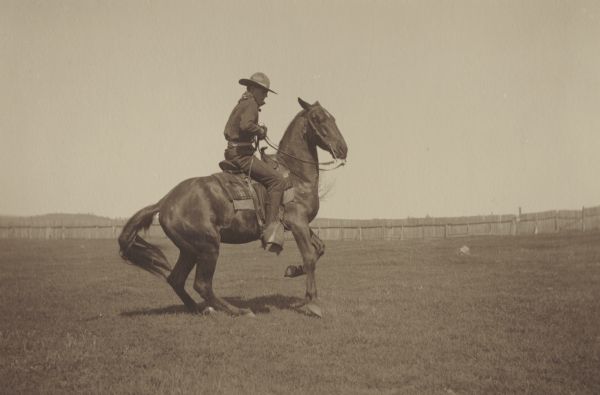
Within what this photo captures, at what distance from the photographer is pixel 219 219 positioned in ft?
32.9

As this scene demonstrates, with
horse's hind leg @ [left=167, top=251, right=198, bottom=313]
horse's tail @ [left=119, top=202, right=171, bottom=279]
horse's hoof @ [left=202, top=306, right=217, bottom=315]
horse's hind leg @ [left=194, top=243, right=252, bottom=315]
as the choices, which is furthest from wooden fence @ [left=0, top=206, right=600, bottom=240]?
horse's hind leg @ [left=194, top=243, right=252, bottom=315]

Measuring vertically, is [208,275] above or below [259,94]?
below

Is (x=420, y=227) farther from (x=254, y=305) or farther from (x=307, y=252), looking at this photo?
(x=307, y=252)

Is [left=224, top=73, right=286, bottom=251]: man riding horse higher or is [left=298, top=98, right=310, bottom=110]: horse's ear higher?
[left=298, top=98, right=310, bottom=110]: horse's ear

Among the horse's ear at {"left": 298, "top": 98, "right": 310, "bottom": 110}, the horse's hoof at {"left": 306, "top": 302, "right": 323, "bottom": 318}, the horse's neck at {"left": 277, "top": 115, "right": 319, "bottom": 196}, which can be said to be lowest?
the horse's hoof at {"left": 306, "top": 302, "right": 323, "bottom": 318}

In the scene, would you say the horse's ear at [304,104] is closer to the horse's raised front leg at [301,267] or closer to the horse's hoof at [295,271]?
the horse's raised front leg at [301,267]

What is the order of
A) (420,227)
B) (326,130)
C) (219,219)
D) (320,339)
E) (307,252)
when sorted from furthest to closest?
(420,227), (326,130), (307,252), (219,219), (320,339)

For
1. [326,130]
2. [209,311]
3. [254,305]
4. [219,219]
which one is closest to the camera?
[219,219]

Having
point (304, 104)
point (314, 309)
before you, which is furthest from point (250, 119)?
point (314, 309)

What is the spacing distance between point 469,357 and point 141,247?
19.7 feet

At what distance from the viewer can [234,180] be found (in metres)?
10.3

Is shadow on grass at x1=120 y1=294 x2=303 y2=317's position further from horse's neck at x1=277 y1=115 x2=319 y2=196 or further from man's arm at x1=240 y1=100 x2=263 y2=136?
Answer: man's arm at x1=240 y1=100 x2=263 y2=136

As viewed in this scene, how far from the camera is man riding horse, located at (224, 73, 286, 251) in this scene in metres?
10.1

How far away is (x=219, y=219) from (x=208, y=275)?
40.5 inches
